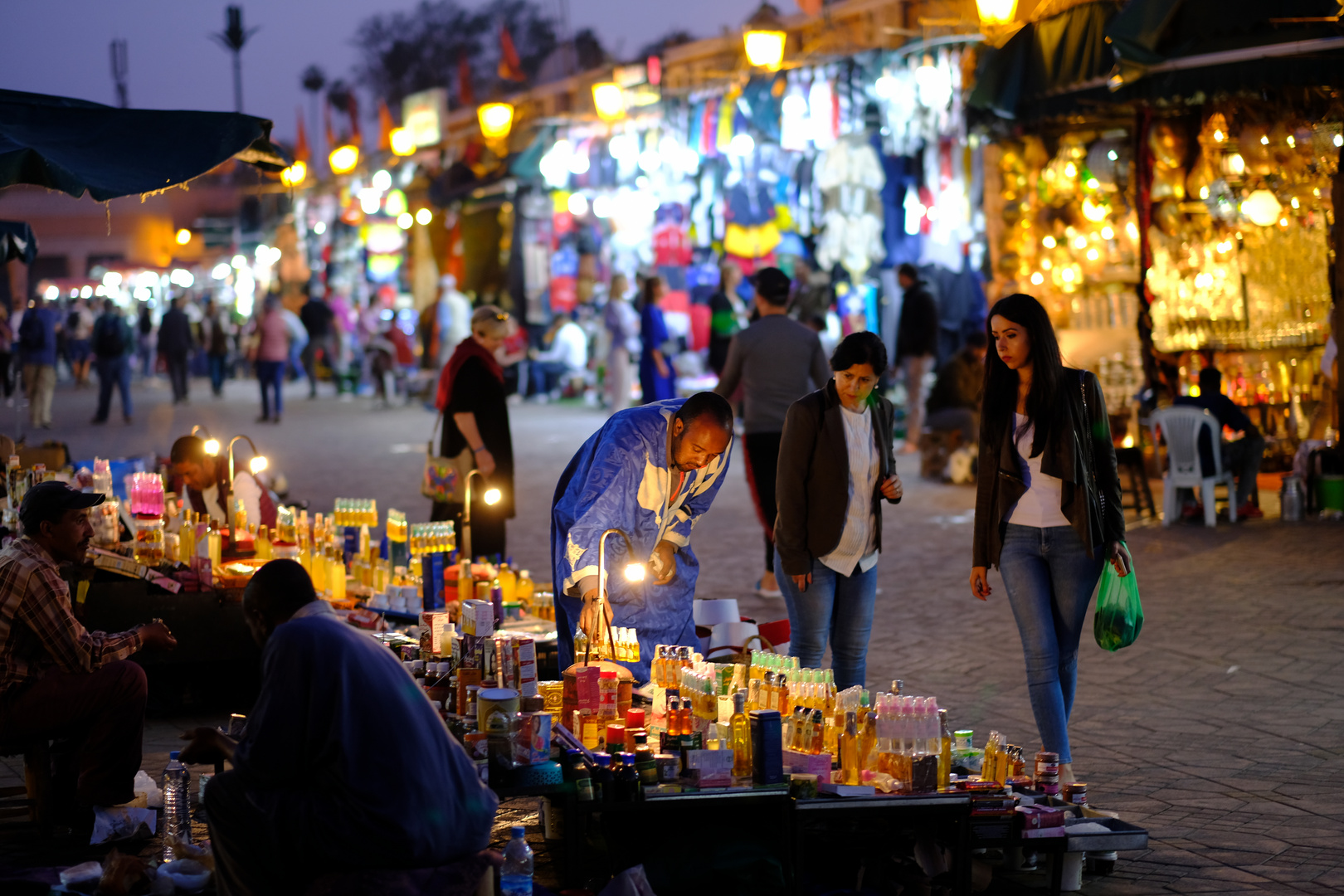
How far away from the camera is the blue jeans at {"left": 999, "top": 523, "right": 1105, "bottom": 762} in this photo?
5094 mm

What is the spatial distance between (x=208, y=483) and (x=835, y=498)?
13.0 feet

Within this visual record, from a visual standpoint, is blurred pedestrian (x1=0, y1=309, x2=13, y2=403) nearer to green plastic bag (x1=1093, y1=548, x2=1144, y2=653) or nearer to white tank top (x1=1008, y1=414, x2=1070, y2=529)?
white tank top (x1=1008, y1=414, x2=1070, y2=529)

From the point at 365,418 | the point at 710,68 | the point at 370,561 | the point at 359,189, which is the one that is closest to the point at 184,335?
the point at 365,418

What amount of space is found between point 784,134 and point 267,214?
27.8 metres

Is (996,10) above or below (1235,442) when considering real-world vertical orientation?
above

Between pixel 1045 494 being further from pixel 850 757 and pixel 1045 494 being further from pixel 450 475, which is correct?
pixel 450 475

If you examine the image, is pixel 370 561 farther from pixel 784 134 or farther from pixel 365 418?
pixel 365 418

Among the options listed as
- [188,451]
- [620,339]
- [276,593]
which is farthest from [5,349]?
[276,593]

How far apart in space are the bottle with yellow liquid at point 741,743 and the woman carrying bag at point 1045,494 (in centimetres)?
111

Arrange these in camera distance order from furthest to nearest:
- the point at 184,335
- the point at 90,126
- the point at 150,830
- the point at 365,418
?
1. the point at 184,335
2. the point at 365,418
3. the point at 90,126
4. the point at 150,830

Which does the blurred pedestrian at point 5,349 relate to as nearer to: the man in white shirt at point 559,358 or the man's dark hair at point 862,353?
the man in white shirt at point 559,358

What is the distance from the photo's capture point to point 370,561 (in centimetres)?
786

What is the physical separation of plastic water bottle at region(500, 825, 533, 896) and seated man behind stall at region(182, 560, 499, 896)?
287 mm

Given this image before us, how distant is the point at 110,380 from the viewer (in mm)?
21516
